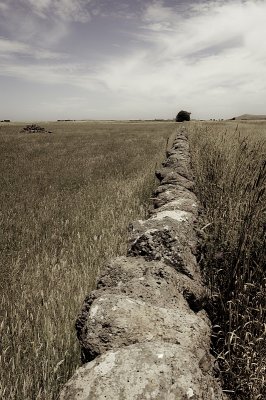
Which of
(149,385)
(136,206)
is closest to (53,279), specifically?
(149,385)

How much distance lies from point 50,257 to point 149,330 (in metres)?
2.66

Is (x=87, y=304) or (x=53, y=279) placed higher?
(x=87, y=304)

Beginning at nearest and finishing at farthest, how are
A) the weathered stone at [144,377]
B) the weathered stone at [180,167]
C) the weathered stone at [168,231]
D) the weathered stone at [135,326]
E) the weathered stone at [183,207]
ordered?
the weathered stone at [144,377]
the weathered stone at [135,326]
the weathered stone at [168,231]
the weathered stone at [183,207]
the weathered stone at [180,167]

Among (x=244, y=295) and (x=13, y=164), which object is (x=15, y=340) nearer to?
(x=244, y=295)

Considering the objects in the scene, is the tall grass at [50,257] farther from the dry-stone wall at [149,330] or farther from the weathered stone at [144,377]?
the weathered stone at [144,377]

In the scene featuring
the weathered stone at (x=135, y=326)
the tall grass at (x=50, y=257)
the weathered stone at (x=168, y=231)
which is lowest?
the tall grass at (x=50, y=257)

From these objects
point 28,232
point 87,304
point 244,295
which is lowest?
point 28,232

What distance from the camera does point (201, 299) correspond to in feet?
7.07

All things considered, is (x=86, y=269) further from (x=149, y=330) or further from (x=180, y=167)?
(x=180, y=167)

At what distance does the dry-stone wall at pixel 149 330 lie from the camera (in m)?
1.21

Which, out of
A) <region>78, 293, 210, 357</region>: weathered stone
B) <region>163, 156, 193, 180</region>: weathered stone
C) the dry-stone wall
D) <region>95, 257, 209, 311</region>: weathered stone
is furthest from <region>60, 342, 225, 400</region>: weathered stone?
<region>163, 156, 193, 180</region>: weathered stone

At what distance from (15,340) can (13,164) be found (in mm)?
9967

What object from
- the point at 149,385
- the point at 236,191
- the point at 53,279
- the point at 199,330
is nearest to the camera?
the point at 149,385

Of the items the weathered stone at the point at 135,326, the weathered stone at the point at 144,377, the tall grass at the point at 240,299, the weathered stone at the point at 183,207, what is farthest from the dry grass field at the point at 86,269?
the weathered stone at the point at 144,377
